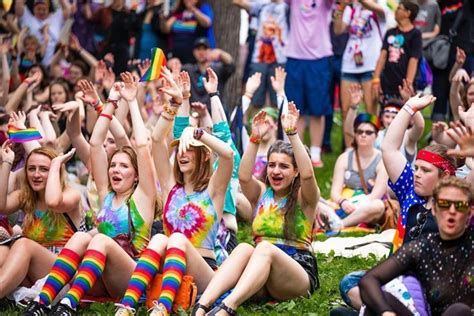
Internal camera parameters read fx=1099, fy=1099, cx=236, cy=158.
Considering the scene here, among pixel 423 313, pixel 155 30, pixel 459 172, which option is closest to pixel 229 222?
pixel 459 172

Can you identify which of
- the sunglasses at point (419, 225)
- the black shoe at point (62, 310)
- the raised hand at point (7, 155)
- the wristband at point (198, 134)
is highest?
the wristband at point (198, 134)

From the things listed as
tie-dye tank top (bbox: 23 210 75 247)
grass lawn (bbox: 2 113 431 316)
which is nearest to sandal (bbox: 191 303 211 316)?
grass lawn (bbox: 2 113 431 316)

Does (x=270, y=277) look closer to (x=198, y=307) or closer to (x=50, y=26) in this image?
(x=198, y=307)

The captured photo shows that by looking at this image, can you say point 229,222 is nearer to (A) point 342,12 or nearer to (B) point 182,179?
(B) point 182,179

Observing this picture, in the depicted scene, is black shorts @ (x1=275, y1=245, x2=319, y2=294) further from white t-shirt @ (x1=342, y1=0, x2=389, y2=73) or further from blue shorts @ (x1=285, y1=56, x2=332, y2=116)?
white t-shirt @ (x1=342, y1=0, x2=389, y2=73)

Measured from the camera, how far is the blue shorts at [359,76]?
13438 mm

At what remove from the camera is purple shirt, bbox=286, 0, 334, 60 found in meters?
13.4

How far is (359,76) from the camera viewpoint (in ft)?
44.2

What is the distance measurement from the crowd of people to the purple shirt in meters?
0.02

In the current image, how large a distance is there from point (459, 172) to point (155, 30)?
730 centimetres

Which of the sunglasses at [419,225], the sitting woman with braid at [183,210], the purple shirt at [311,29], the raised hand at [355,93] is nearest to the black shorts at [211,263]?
the sitting woman with braid at [183,210]

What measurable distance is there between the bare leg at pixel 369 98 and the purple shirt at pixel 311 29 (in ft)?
1.98

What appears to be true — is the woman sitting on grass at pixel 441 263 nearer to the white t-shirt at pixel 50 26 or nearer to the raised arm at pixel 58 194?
the raised arm at pixel 58 194

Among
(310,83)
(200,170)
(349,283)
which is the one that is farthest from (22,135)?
(310,83)
